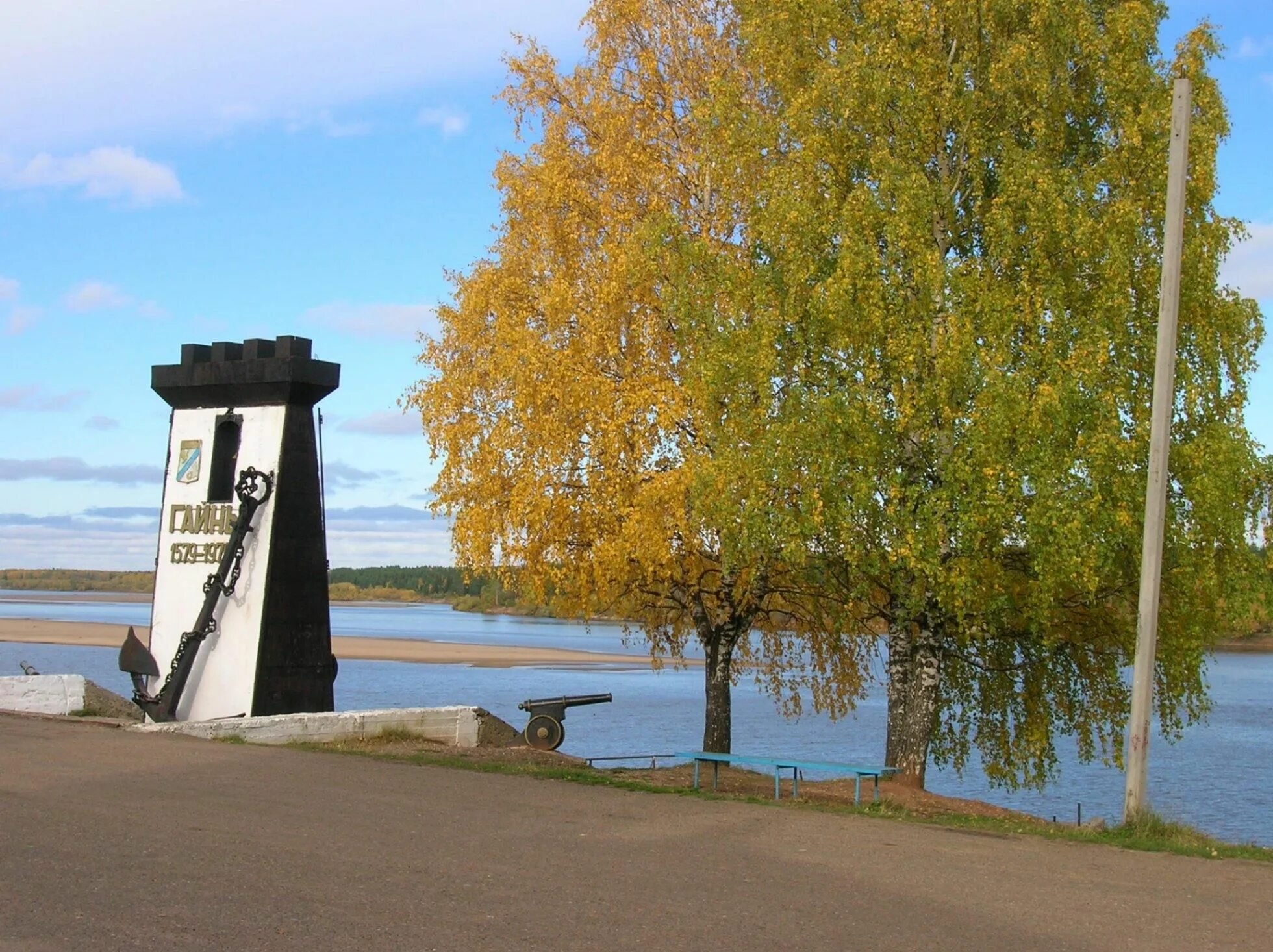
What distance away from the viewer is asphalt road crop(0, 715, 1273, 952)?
7262mm

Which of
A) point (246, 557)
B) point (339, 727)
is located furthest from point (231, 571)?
point (339, 727)

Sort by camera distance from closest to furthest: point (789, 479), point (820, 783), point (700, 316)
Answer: point (789, 479) < point (700, 316) < point (820, 783)

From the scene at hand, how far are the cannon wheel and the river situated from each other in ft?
23.5

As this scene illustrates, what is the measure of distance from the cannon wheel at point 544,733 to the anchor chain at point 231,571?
13.7ft

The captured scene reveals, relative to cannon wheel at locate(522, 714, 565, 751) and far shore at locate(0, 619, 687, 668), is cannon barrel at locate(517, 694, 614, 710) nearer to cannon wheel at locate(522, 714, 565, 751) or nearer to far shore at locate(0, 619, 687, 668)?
cannon wheel at locate(522, 714, 565, 751)

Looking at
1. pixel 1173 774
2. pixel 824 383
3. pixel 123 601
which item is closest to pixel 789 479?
pixel 824 383

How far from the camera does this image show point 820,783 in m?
18.9

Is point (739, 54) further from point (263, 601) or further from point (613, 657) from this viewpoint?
point (613, 657)

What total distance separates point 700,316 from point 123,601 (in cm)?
17227

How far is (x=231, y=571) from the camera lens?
→ 698 inches

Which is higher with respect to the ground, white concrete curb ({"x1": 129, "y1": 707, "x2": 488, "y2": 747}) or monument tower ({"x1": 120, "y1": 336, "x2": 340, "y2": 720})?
monument tower ({"x1": 120, "y1": 336, "x2": 340, "y2": 720})

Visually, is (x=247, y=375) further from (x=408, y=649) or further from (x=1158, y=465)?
(x=408, y=649)

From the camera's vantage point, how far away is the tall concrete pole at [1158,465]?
1212cm

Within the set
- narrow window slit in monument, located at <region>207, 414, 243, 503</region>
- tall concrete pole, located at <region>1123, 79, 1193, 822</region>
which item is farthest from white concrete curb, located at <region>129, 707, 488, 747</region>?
tall concrete pole, located at <region>1123, 79, 1193, 822</region>
